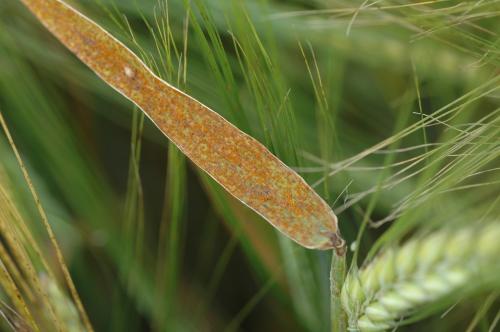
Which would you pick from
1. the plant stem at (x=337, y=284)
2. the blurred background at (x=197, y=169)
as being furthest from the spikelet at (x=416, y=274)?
the blurred background at (x=197, y=169)

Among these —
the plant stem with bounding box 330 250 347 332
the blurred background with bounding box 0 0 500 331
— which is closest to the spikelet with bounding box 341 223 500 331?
the plant stem with bounding box 330 250 347 332

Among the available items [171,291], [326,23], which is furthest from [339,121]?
[171,291]

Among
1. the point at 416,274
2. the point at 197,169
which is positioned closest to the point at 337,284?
the point at 416,274

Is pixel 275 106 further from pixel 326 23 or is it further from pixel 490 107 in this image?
pixel 490 107

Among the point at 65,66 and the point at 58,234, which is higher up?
the point at 65,66

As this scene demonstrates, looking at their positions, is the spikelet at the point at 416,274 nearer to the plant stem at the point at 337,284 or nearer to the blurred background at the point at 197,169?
Answer: the plant stem at the point at 337,284

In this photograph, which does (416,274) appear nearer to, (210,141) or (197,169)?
(210,141)

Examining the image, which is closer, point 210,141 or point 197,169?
point 210,141
